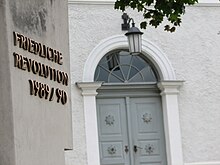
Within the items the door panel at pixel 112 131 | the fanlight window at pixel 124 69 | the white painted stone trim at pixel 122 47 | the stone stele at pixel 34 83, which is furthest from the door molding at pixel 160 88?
the stone stele at pixel 34 83

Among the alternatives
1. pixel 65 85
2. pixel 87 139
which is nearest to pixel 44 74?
pixel 65 85

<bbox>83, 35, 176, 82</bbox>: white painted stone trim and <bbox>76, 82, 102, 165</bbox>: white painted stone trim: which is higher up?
<bbox>83, 35, 176, 82</bbox>: white painted stone trim

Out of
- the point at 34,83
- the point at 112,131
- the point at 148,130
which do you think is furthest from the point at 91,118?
the point at 34,83

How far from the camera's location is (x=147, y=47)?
45.0 ft

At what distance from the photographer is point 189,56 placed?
45.6ft

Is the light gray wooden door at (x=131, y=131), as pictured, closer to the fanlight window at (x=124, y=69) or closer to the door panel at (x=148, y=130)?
the door panel at (x=148, y=130)

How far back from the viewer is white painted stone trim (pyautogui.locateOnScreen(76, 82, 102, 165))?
42.9ft

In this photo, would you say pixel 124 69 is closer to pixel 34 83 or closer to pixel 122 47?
pixel 122 47

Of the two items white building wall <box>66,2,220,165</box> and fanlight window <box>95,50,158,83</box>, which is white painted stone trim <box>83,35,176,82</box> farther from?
fanlight window <box>95,50,158,83</box>

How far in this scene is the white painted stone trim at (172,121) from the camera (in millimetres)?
13523

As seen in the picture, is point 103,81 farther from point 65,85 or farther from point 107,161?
point 65,85

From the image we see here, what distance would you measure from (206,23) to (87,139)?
136 inches

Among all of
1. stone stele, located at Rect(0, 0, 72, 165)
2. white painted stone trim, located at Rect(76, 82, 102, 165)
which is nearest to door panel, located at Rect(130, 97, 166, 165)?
white painted stone trim, located at Rect(76, 82, 102, 165)

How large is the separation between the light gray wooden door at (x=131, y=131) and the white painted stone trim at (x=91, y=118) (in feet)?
1.07
